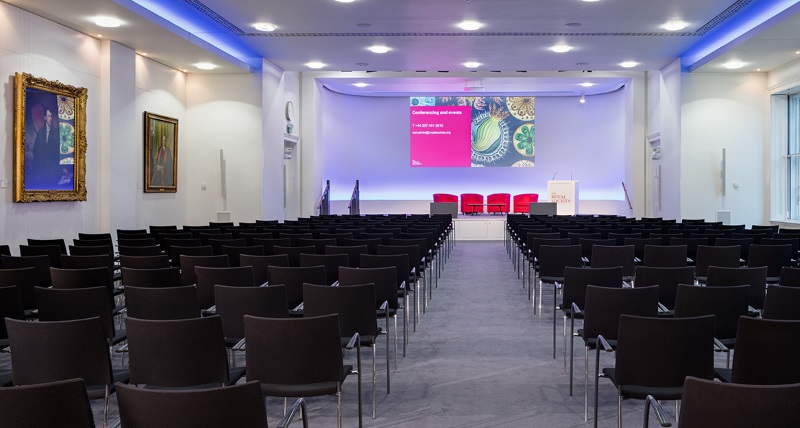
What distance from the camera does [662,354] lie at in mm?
3375

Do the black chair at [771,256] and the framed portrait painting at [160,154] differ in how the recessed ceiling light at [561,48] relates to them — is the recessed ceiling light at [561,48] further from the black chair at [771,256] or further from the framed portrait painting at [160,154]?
the black chair at [771,256]

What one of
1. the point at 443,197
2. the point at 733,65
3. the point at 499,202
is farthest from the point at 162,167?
the point at 499,202

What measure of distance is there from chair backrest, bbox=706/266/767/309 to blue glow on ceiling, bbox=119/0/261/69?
27.5ft

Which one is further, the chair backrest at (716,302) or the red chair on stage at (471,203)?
the red chair on stage at (471,203)

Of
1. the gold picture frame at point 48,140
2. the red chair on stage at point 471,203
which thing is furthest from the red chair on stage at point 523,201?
the gold picture frame at point 48,140

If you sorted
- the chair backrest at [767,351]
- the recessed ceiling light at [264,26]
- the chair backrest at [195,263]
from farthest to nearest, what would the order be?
the recessed ceiling light at [264,26] → the chair backrest at [195,263] → the chair backrest at [767,351]

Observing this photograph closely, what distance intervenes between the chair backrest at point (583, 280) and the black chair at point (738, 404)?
3.11 m

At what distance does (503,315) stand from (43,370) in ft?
17.4

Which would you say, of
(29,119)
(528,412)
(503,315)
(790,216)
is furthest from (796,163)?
(29,119)

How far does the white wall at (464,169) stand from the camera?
78.4 feet

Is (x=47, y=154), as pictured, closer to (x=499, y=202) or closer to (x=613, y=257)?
(x=613, y=257)

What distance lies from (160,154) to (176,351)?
12.1 meters

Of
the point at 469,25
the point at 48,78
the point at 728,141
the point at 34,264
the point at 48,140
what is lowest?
the point at 34,264

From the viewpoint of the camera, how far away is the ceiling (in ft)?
36.7
